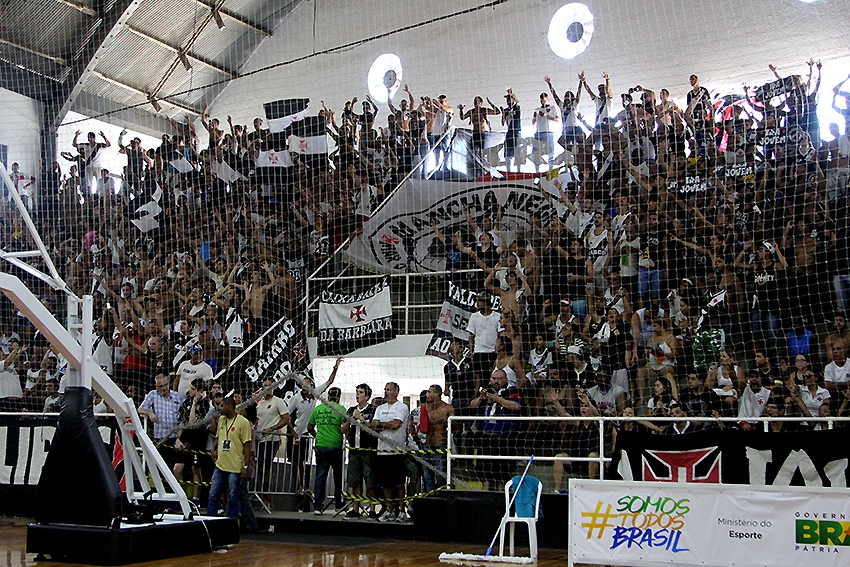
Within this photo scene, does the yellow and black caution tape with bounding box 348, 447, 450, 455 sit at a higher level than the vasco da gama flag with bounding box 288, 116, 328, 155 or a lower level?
lower

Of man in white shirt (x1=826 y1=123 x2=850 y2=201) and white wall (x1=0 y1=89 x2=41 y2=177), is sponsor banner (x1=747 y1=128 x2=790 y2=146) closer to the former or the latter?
man in white shirt (x1=826 y1=123 x2=850 y2=201)

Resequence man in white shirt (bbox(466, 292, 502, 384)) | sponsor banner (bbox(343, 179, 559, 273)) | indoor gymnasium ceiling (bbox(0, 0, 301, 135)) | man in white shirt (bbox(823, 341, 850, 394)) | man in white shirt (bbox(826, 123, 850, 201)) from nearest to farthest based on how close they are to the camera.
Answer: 1. man in white shirt (bbox(823, 341, 850, 394))
2. man in white shirt (bbox(826, 123, 850, 201))
3. man in white shirt (bbox(466, 292, 502, 384))
4. sponsor banner (bbox(343, 179, 559, 273))
5. indoor gymnasium ceiling (bbox(0, 0, 301, 135))

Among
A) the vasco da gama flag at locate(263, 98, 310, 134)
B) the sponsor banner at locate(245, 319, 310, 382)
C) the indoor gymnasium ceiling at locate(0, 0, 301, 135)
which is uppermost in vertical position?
the indoor gymnasium ceiling at locate(0, 0, 301, 135)

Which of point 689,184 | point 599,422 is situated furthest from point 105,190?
point 599,422

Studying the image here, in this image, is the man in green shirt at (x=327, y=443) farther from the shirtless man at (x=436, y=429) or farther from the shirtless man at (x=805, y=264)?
the shirtless man at (x=805, y=264)

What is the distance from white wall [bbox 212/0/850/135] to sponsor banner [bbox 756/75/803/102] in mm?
1774

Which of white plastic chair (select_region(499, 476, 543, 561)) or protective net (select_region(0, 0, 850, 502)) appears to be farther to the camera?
protective net (select_region(0, 0, 850, 502))

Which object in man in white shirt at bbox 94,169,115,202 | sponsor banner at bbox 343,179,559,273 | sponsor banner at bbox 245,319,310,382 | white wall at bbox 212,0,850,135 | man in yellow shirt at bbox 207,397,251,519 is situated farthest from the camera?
man in white shirt at bbox 94,169,115,202

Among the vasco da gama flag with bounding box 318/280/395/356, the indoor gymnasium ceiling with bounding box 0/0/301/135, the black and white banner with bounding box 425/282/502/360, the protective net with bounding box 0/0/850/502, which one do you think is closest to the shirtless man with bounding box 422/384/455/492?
the protective net with bounding box 0/0/850/502

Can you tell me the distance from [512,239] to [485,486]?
3.59 metres

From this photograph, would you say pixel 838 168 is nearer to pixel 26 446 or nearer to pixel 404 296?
pixel 404 296

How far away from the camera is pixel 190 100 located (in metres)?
21.5

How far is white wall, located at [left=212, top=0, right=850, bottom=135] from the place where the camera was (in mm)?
15000

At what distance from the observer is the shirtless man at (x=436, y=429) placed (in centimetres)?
1154
